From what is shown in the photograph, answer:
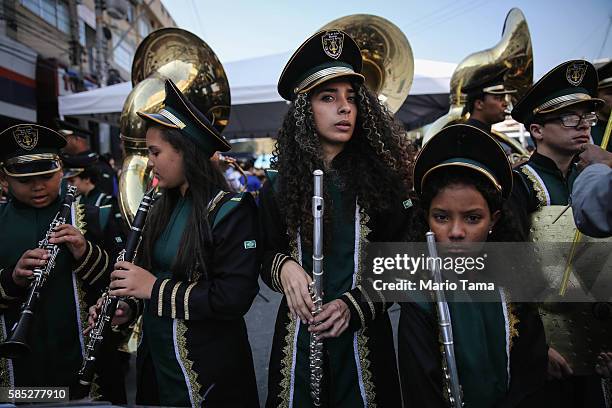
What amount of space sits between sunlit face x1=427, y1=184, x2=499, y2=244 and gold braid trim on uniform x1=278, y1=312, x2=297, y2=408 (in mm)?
739

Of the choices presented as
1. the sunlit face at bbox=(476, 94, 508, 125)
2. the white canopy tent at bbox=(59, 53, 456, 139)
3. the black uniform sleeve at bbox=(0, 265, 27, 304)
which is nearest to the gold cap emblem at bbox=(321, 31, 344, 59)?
the black uniform sleeve at bbox=(0, 265, 27, 304)

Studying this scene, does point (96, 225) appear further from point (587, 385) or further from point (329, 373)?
point (587, 385)

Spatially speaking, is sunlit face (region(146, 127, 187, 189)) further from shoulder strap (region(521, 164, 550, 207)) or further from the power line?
the power line

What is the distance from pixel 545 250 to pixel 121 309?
2000 millimetres

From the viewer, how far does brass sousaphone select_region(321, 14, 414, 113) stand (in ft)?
13.2

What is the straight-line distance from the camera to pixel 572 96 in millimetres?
2252

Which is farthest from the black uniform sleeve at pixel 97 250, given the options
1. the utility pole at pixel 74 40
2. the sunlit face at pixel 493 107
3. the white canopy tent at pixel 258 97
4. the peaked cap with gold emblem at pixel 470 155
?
the utility pole at pixel 74 40

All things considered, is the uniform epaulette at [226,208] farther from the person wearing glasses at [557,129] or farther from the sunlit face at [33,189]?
the person wearing glasses at [557,129]

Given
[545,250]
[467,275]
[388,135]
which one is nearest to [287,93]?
[388,135]

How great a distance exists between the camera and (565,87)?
228cm

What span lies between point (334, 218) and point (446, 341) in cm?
71

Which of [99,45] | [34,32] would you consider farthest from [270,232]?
[99,45]

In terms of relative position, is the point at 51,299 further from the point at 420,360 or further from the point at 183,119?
the point at 420,360

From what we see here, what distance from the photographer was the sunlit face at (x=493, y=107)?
3619 mm
